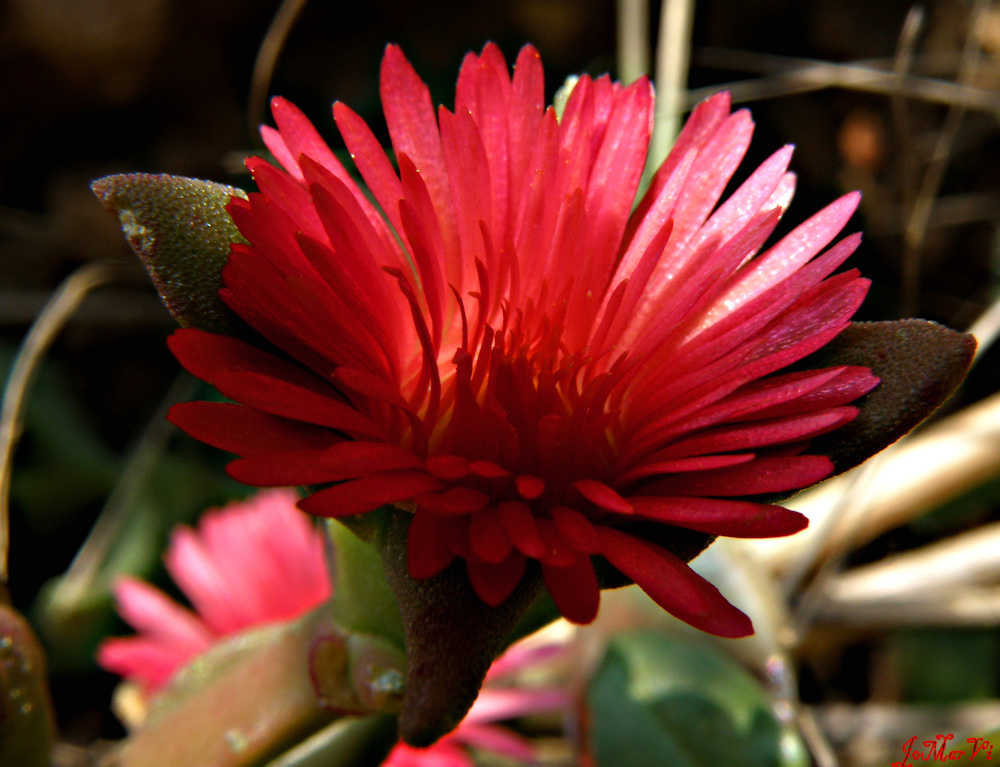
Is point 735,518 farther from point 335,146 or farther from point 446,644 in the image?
point 335,146

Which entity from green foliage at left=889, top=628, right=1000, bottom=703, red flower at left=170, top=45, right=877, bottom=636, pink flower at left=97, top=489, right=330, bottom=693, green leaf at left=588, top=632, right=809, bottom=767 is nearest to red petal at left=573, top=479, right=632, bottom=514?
red flower at left=170, top=45, right=877, bottom=636

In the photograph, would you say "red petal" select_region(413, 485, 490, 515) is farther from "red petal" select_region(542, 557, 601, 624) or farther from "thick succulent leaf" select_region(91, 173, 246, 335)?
"thick succulent leaf" select_region(91, 173, 246, 335)

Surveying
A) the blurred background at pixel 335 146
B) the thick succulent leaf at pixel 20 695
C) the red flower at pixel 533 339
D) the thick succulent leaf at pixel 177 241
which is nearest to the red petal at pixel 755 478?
the red flower at pixel 533 339

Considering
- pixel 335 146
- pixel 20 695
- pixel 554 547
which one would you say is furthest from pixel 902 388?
pixel 335 146

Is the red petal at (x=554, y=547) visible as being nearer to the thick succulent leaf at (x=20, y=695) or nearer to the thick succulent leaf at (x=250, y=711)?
the thick succulent leaf at (x=250, y=711)

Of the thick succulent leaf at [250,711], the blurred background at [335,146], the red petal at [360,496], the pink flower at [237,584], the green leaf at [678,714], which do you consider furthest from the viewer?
the blurred background at [335,146]

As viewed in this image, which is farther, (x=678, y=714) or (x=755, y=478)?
(x=678, y=714)

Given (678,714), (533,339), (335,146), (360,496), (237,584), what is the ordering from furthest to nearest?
1. (335,146)
2. (237,584)
3. (678,714)
4. (533,339)
5. (360,496)

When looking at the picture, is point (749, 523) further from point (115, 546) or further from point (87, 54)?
point (87, 54)
